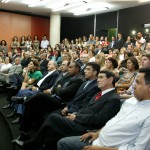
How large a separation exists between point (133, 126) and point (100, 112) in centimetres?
56

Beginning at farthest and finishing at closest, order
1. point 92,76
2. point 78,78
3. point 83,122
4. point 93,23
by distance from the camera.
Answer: point 93,23 < point 78,78 < point 92,76 < point 83,122

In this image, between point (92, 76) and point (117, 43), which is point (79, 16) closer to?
point (117, 43)

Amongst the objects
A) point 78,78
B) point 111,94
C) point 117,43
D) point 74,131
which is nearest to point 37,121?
point 78,78

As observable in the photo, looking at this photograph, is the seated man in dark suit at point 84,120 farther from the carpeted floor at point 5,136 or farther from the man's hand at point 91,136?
the carpeted floor at point 5,136

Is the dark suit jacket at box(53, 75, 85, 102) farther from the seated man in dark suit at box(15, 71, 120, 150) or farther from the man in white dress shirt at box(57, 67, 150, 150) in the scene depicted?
the man in white dress shirt at box(57, 67, 150, 150)

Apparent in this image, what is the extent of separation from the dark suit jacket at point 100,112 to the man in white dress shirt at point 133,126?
0.94 feet

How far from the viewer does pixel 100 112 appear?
2.08 m

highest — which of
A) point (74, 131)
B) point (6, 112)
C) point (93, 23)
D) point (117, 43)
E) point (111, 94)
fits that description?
point (93, 23)

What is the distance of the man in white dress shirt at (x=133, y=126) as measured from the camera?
1447 millimetres

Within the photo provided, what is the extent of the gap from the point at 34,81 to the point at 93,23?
8.49m

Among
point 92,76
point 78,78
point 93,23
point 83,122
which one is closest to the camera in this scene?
point 83,122

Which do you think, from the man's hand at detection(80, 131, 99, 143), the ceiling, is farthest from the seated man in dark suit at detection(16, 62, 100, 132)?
the ceiling

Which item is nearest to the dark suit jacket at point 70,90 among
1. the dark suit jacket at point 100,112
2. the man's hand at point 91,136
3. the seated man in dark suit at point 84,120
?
the seated man in dark suit at point 84,120

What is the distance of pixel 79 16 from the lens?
12.8m
